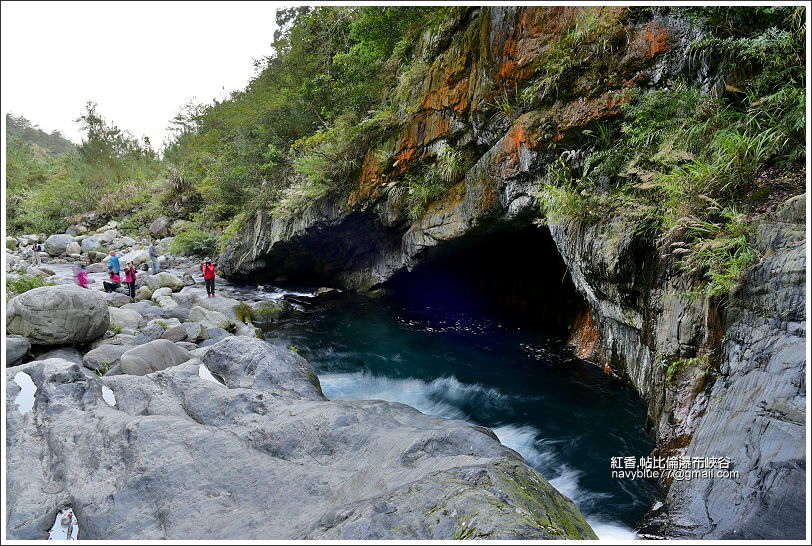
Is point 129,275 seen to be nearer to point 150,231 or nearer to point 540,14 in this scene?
point 540,14

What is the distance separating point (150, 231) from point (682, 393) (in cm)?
2628

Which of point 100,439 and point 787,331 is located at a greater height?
point 787,331

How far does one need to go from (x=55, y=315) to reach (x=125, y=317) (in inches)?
95.6

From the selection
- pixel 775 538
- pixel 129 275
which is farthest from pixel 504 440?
pixel 129 275

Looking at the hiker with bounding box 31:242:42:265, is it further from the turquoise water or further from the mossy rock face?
the turquoise water

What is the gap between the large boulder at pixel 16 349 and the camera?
5977 mm

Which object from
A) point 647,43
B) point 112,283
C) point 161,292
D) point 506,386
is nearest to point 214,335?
point 161,292

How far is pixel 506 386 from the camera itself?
24.2 ft

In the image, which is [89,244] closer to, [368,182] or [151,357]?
[368,182]

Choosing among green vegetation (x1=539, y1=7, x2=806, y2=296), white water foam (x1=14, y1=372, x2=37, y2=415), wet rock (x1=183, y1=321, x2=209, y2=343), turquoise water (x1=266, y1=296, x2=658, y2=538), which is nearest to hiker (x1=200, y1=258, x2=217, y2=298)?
turquoise water (x1=266, y1=296, x2=658, y2=538)

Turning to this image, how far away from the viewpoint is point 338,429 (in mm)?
4121

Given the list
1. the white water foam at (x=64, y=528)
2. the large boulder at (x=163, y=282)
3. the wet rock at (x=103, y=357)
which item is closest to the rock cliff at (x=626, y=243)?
the white water foam at (x=64, y=528)

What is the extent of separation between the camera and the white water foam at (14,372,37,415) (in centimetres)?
434

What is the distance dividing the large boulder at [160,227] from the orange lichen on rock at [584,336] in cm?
2224
